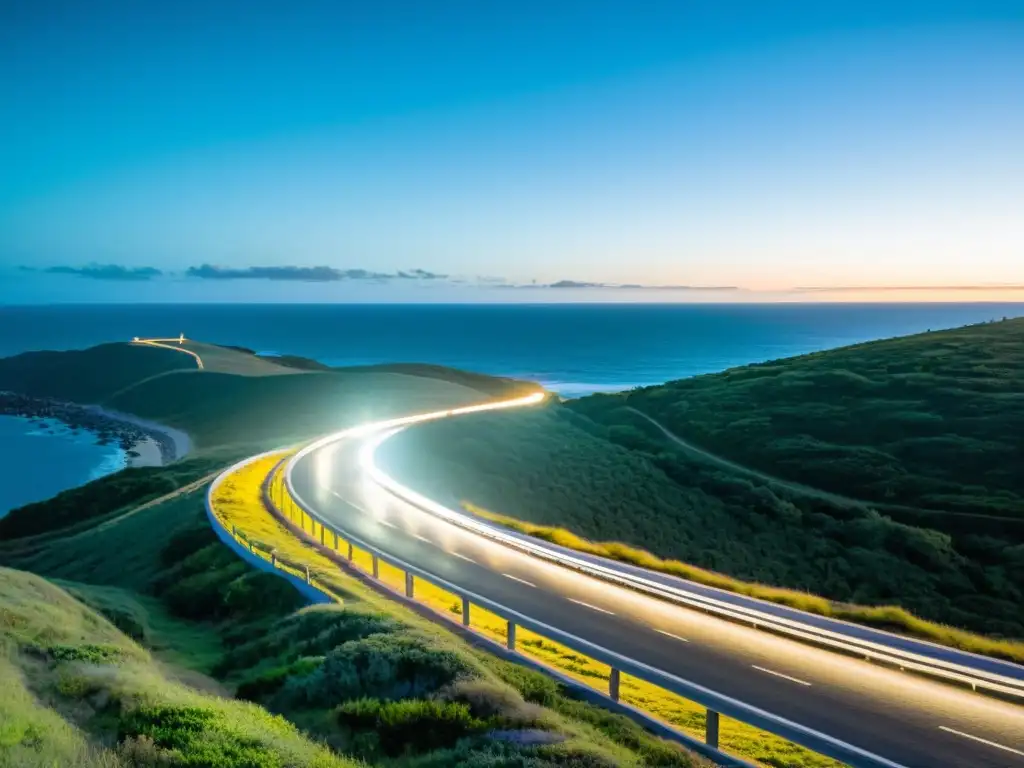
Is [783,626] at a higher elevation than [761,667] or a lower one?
lower

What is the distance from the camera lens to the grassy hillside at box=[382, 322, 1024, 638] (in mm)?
33438

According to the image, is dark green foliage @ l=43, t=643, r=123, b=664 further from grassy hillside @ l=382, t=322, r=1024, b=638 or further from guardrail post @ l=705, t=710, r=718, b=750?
grassy hillside @ l=382, t=322, r=1024, b=638

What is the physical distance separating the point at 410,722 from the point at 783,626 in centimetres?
987

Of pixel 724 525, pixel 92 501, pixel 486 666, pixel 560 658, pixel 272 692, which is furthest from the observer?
pixel 92 501

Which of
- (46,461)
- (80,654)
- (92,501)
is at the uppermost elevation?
(80,654)

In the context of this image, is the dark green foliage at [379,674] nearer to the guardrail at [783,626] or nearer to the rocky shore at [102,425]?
the guardrail at [783,626]

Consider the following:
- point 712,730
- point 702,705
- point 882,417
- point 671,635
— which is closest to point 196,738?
point 712,730

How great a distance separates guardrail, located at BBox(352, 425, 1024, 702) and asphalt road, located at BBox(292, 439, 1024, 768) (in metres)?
0.25

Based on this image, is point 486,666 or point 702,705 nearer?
point 702,705

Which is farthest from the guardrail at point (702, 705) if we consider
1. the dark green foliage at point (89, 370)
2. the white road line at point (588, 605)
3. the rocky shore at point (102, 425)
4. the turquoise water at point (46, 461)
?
the dark green foliage at point (89, 370)

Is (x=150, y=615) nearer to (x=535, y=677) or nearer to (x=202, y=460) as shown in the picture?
(x=535, y=677)

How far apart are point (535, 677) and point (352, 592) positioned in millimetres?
7123

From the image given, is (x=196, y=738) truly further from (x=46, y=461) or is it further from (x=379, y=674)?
(x=46, y=461)

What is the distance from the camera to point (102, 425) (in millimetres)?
90438
